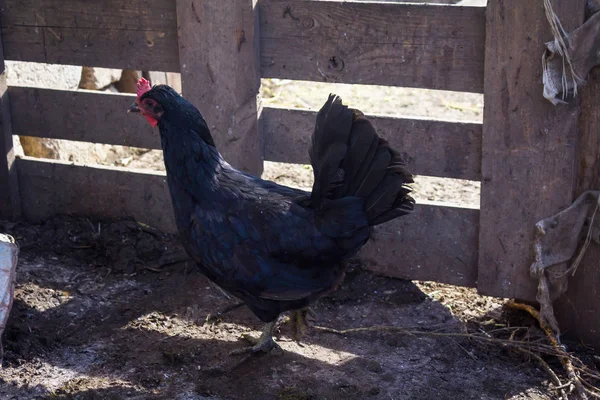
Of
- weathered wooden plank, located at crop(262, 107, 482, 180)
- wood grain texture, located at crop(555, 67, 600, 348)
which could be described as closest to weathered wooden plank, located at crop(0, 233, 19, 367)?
weathered wooden plank, located at crop(262, 107, 482, 180)

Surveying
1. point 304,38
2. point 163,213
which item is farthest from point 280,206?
point 163,213

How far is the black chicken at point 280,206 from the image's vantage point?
3.30 metres

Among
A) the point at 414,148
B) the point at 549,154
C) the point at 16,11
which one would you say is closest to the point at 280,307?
the point at 414,148

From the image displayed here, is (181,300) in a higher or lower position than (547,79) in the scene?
lower

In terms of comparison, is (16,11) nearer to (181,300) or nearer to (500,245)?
(181,300)

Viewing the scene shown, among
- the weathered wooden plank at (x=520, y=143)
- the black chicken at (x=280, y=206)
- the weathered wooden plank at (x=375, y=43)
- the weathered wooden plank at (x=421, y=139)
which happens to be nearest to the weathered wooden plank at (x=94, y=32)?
the weathered wooden plank at (x=375, y=43)

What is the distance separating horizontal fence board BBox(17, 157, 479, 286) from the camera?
4.12 m

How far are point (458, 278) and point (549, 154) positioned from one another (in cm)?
90

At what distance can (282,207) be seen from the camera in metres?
3.51

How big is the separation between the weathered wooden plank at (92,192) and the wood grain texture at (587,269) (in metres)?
2.47

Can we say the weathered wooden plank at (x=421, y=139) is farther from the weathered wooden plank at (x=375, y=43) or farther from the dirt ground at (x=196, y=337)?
the dirt ground at (x=196, y=337)

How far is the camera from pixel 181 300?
4.29m

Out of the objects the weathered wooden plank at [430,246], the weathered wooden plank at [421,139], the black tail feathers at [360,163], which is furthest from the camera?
the weathered wooden plank at [430,246]

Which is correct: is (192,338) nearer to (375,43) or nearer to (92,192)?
(92,192)
